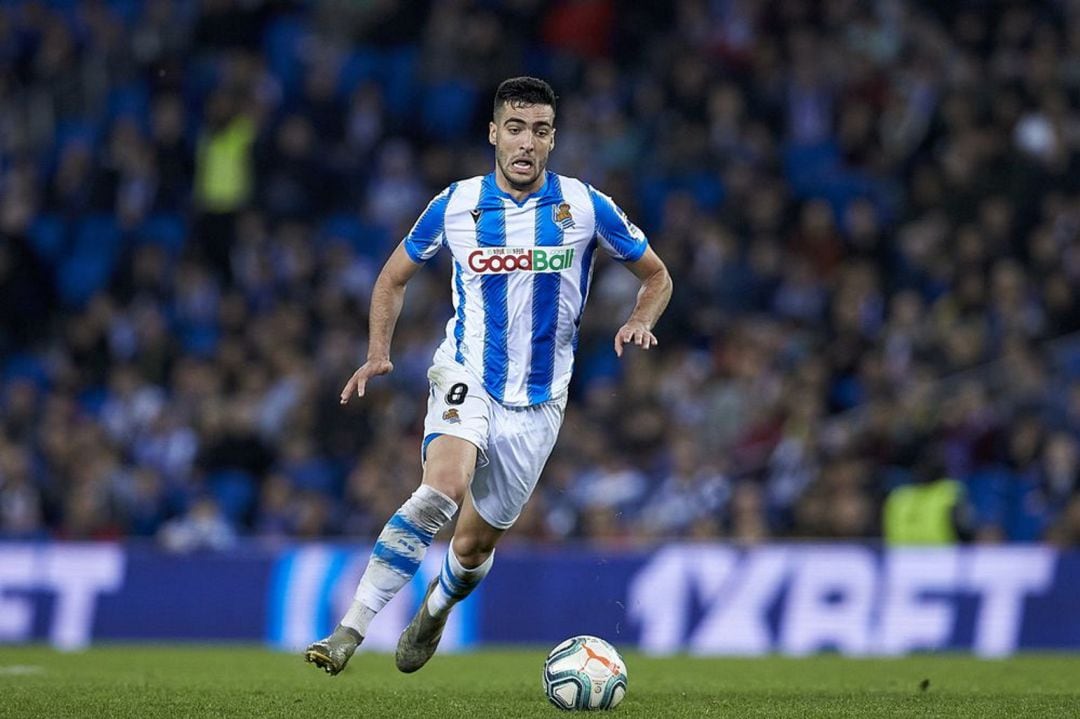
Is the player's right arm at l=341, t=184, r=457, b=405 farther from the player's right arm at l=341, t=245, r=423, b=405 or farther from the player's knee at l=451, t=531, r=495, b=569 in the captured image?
the player's knee at l=451, t=531, r=495, b=569

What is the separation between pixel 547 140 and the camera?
327 inches

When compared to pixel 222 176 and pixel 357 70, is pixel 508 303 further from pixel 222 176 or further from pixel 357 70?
pixel 357 70

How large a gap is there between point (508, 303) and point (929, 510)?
259 inches

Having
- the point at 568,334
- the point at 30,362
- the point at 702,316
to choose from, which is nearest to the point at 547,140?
the point at 568,334

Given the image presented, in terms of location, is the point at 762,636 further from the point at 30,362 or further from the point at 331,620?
the point at 30,362

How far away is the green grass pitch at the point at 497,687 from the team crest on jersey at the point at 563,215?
212 cm

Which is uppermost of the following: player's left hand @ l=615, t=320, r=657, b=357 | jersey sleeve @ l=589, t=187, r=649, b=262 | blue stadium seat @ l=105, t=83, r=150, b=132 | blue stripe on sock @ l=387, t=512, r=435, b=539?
blue stadium seat @ l=105, t=83, r=150, b=132

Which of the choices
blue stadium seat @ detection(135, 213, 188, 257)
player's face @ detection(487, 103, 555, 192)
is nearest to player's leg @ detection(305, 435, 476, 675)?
player's face @ detection(487, 103, 555, 192)

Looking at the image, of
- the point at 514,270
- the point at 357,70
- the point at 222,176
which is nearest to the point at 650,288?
the point at 514,270

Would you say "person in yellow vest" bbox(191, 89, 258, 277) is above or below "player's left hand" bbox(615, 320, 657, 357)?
above

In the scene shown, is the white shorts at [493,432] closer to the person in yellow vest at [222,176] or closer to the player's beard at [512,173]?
the player's beard at [512,173]

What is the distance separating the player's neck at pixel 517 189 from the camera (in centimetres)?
836

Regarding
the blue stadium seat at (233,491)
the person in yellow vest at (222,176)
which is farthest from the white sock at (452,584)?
the person in yellow vest at (222,176)

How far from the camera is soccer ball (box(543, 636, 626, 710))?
25.1 ft
